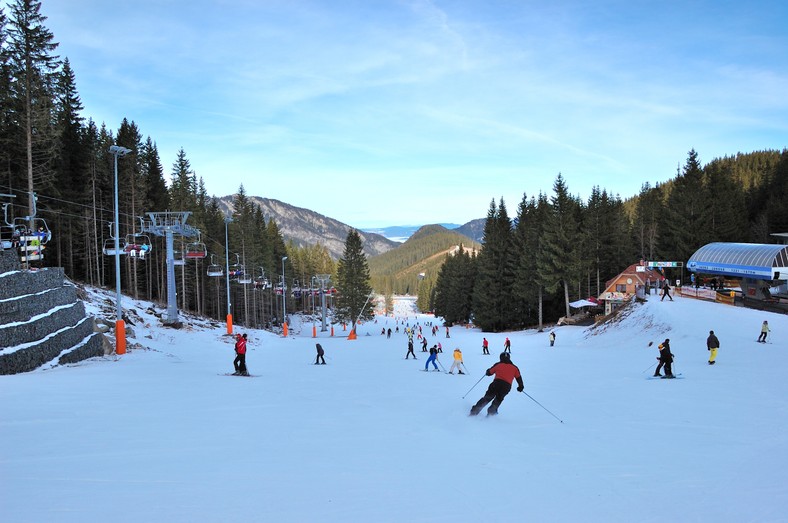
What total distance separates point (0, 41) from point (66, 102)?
2232 cm

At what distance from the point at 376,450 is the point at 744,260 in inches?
1629

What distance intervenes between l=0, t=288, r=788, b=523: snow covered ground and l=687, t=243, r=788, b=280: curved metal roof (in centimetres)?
2432

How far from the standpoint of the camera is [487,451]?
27.8 feet

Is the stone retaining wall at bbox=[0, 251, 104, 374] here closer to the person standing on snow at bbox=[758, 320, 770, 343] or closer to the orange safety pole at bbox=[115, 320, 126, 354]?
the orange safety pole at bbox=[115, 320, 126, 354]

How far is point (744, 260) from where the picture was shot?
38.6 meters

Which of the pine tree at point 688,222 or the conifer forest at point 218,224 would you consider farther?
the pine tree at point 688,222

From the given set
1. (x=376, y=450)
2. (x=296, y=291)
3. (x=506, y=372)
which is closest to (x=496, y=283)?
(x=296, y=291)

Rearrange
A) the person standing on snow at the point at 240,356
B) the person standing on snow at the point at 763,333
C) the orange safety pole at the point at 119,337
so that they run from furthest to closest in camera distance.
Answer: the person standing on snow at the point at 763,333, the orange safety pole at the point at 119,337, the person standing on snow at the point at 240,356

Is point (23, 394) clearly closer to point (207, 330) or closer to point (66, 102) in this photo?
point (207, 330)

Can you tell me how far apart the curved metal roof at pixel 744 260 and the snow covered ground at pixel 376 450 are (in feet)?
79.8

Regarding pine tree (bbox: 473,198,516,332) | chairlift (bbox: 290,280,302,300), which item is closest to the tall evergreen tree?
chairlift (bbox: 290,280,302,300)

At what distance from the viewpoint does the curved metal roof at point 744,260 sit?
36.5 metres

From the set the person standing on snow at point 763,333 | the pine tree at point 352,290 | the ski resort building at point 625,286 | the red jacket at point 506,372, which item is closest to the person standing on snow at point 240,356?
the red jacket at point 506,372

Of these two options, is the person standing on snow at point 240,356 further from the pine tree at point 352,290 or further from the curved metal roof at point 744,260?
the pine tree at point 352,290
